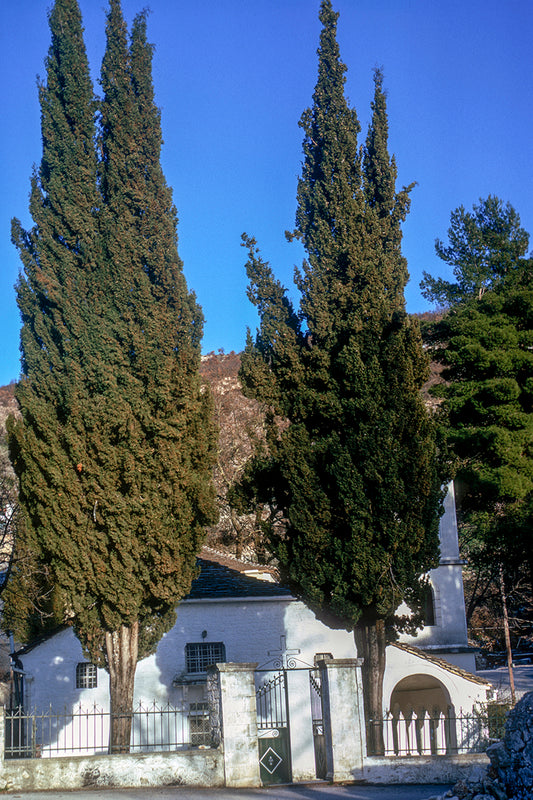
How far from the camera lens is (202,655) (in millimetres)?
22281

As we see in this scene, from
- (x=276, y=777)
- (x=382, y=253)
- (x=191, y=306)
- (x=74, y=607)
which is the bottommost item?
(x=276, y=777)

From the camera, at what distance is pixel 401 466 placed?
57.7ft

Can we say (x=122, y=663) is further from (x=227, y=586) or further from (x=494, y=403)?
(x=494, y=403)

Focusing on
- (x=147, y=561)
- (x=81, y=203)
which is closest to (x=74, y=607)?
(x=147, y=561)

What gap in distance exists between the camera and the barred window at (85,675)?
2177cm

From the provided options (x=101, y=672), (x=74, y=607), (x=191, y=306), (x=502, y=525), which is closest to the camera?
(x=74, y=607)

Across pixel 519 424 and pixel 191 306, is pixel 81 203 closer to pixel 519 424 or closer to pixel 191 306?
pixel 191 306

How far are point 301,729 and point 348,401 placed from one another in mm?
7228

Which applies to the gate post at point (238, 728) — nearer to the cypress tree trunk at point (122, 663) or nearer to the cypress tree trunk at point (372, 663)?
the cypress tree trunk at point (122, 663)

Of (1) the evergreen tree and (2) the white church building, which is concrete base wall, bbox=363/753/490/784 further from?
(1) the evergreen tree

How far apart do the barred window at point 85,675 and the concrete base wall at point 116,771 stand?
389 inches

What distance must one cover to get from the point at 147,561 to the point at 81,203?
28.3 ft

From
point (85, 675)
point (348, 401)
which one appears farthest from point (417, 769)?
point (85, 675)

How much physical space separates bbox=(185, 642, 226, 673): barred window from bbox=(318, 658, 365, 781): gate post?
962 centimetres
